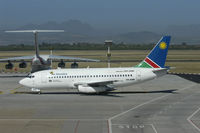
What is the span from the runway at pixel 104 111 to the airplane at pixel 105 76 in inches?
50.8

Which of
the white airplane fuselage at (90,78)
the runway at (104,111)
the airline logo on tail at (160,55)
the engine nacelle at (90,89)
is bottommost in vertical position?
the runway at (104,111)

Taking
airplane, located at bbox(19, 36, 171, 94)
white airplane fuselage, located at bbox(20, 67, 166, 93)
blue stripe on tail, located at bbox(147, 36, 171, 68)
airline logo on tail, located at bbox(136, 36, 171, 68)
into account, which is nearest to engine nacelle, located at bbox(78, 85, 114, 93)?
airplane, located at bbox(19, 36, 171, 94)

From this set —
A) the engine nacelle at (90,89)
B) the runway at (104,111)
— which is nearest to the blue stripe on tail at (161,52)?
the runway at (104,111)

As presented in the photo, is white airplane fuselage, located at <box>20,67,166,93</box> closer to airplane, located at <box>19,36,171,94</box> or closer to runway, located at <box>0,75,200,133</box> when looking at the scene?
airplane, located at <box>19,36,171,94</box>

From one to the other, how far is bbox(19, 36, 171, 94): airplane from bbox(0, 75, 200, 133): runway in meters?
1.29

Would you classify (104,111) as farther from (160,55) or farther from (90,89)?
(160,55)

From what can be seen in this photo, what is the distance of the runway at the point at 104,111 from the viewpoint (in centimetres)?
2233

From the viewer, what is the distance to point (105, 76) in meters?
37.7

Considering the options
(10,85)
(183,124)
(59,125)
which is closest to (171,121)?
(183,124)

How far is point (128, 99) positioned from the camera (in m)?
33.8

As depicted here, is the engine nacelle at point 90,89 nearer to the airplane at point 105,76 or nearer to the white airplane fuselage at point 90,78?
the airplane at point 105,76

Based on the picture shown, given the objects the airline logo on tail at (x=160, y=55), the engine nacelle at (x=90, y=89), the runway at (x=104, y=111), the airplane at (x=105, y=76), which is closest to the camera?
the runway at (x=104, y=111)

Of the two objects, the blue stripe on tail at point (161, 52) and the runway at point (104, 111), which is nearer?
the runway at point (104, 111)

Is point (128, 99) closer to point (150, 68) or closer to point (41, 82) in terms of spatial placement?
point (150, 68)
